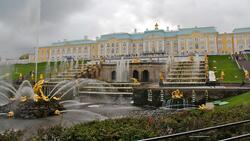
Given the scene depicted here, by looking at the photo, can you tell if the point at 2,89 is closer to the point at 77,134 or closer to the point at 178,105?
the point at 178,105

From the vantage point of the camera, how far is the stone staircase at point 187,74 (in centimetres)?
2337

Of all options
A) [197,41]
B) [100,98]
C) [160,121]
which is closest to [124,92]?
[100,98]

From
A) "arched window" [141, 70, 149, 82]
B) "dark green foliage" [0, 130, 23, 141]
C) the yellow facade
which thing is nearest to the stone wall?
"arched window" [141, 70, 149, 82]

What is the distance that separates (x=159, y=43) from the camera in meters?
96.6

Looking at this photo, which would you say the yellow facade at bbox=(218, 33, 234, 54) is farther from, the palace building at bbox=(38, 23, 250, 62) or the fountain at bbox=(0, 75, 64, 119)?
the fountain at bbox=(0, 75, 64, 119)

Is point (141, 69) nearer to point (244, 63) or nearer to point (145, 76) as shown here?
point (145, 76)

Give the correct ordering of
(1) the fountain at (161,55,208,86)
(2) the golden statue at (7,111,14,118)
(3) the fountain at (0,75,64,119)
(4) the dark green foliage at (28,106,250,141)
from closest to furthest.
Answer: (4) the dark green foliage at (28,106,250,141), (3) the fountain at (0,75,64,119), (2) the golden statue at (7,111,14,118), (1) the fountain at (161,55,208,86)

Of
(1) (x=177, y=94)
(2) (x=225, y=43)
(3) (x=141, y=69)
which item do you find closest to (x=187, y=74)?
(3) (x=141, y=69)

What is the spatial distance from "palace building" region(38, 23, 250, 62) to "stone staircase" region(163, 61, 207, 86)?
53064 millimetres

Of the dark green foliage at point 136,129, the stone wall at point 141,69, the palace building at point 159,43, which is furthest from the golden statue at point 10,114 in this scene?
the palace building at point 159,43

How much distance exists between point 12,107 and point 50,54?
94390 mm

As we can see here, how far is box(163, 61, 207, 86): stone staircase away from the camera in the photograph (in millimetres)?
23367

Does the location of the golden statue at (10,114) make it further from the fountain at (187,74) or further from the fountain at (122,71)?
the fountain at (122,71)

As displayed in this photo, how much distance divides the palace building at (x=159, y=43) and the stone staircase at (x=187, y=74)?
53.1 metres
